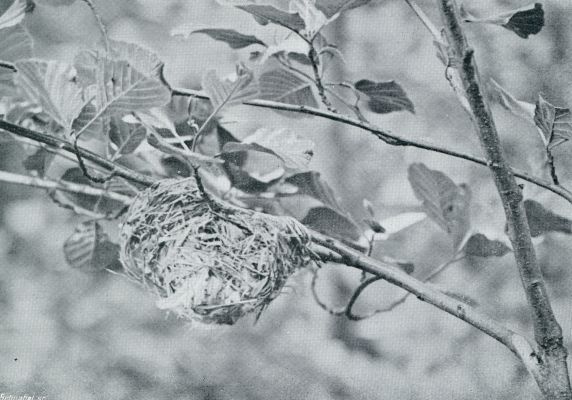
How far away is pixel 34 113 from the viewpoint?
0.78 metres

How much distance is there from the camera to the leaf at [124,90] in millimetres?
510

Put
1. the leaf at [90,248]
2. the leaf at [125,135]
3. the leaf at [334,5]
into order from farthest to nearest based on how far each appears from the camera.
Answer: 1. the leaf at [90,248]
2. the leaf at [125,135]
3. the leaf at [334,5]

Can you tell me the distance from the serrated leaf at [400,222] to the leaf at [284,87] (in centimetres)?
18

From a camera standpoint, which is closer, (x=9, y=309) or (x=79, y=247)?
(x=79, y=247)

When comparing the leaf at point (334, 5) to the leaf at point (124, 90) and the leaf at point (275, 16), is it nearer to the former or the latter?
the leaf at point (275, 16)

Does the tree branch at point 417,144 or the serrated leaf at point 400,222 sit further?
the serrated leaf at point 400,222

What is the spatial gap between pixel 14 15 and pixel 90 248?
0.34 meters

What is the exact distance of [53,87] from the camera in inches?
20.2

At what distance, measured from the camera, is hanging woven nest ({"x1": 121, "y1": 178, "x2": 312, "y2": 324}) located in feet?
1.96

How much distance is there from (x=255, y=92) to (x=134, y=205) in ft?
0.59

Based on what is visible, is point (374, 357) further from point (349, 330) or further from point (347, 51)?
point (347, 51)

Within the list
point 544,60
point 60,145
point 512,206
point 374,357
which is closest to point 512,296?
point 374,357

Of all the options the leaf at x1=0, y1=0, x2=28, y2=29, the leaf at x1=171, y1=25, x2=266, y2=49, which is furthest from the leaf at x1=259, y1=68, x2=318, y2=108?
the leaf at x1=0, y1=0, x2=28, y2=29

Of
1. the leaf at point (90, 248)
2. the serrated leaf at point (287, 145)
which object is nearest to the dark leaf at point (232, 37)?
the serrated leaf at point (287, 145)
